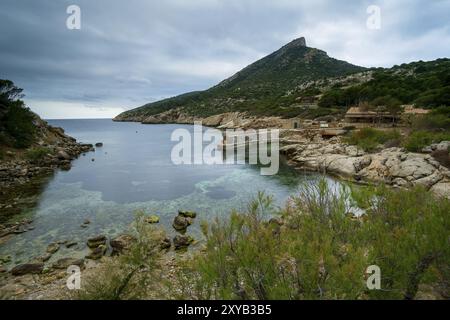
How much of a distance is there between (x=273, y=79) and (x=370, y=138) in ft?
339

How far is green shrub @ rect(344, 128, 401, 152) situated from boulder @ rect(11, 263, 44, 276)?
31772 mm

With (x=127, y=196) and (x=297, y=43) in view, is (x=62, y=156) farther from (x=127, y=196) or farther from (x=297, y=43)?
(x=297, y=43)

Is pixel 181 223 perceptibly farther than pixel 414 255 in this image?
Yes

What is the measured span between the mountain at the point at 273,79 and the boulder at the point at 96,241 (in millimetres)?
69453

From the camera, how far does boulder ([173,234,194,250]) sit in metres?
12.0

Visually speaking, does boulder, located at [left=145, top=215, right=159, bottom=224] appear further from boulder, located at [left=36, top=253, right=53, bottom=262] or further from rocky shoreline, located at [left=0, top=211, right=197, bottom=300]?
boulder, located at [left=36, top=253, right=53, bottom=262]

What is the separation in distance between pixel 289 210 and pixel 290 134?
150 feet

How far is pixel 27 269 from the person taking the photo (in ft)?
33.1

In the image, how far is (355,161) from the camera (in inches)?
977

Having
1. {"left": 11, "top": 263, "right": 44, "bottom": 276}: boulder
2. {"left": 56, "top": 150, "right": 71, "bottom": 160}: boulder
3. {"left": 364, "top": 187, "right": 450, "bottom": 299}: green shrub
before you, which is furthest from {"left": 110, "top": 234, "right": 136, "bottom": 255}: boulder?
{"left": 56, "top": 150, "right": 71, "bottom": 160}: boulder

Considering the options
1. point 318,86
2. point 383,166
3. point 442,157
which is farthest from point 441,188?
point 318,86
